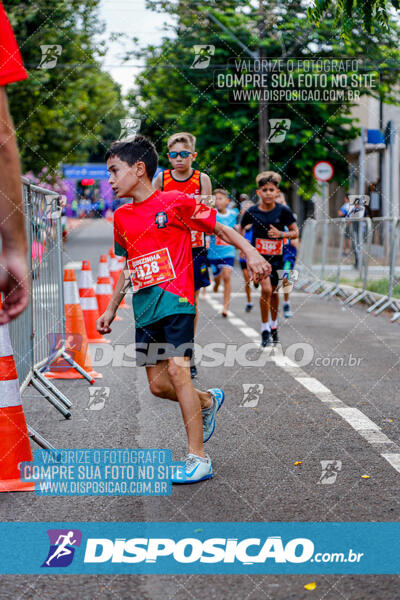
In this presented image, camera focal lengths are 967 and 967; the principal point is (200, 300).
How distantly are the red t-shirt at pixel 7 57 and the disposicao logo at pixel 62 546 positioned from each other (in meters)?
2.19

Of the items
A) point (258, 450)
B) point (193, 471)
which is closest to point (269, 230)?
point (258, 450)

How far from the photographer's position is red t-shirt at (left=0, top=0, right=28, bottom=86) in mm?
2008

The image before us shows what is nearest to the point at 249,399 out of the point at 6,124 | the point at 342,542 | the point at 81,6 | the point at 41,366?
the point at 41,366

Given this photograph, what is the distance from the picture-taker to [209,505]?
4.39m

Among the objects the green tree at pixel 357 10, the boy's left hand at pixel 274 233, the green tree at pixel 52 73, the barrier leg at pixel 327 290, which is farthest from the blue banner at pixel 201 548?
the green tree at pixel 52 73

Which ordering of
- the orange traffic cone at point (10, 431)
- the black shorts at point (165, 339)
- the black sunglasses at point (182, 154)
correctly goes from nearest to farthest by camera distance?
the orange traffic cone at point (10, 431)
the black shorts at point (165, 339)
the black sunglasses at point (182, 154)

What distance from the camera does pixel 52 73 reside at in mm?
31625

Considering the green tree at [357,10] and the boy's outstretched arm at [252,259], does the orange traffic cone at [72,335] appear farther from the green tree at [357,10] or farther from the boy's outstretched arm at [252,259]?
the boy's outstretched arm at [252,259]

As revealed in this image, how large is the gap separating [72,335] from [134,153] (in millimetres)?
3318

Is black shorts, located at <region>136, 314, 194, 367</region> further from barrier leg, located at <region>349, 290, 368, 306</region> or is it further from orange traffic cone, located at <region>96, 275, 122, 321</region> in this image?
barrier leg, located at <region>349, 290, 368, 306</region>

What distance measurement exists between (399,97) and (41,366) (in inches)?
845

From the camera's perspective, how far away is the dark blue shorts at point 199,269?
801 centimetres

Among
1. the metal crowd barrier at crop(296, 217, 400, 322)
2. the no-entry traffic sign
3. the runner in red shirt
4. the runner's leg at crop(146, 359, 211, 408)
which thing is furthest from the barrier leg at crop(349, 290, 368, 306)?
the runner in red shirt

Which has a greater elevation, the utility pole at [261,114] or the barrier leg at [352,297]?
the utility pole at [261,114]
